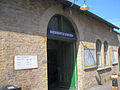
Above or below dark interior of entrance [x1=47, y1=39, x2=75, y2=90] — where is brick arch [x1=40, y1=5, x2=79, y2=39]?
above

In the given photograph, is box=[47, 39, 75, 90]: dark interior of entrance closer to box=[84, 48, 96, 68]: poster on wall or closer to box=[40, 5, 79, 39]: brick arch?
box=[84, 48, 96, 68]: poster on wall

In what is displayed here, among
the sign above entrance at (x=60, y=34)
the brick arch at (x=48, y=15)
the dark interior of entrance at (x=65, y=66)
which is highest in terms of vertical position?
the brick arch at (x=48, y=15)

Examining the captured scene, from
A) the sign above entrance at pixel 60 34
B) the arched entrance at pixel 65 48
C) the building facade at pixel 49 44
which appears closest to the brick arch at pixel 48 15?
the building facade at pixel 49 44

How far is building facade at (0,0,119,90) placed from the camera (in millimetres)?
5133

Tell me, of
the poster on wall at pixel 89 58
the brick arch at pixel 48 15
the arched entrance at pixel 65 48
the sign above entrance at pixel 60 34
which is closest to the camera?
the brick arch at pixel 48 15

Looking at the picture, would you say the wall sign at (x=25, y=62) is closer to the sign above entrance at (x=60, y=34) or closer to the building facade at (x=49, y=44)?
the building facade at (x=49, y=44)

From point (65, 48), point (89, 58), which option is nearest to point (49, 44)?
point (65, 48)

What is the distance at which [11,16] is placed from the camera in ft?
17.2

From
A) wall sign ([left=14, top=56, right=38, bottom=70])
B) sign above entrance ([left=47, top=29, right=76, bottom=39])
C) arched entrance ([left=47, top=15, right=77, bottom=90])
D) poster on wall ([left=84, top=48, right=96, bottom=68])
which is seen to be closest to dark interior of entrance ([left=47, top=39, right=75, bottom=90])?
arched entrance ([left=47, top=15, right=77, bottom=90])

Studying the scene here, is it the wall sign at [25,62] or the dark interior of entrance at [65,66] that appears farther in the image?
the dark interior of entrance at [65,66]

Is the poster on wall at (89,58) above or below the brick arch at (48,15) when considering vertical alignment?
below

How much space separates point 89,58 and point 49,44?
288cm

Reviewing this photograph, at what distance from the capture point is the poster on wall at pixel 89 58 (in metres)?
9.04

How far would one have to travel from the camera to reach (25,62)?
548 centimetres
